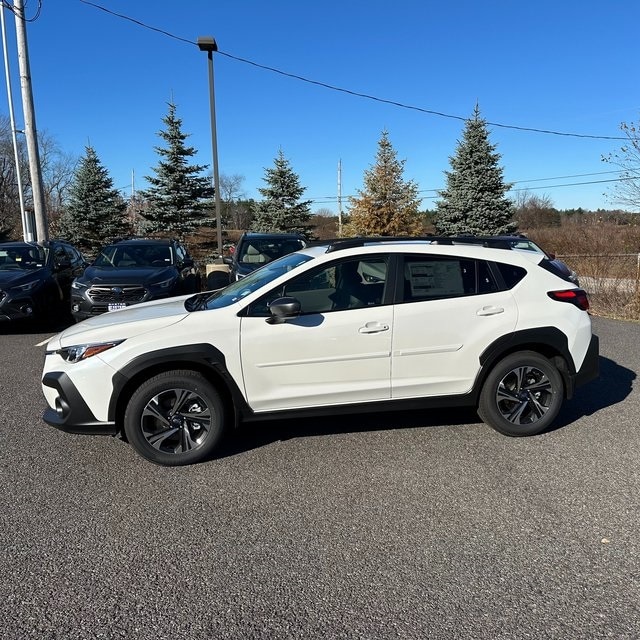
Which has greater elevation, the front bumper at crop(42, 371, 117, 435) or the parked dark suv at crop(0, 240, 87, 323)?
the parked dark suv at crop(0, 240, 87, 323)

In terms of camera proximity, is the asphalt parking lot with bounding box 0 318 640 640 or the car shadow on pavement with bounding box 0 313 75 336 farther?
the car shadow on pavement with bounding box 0 313 75 336

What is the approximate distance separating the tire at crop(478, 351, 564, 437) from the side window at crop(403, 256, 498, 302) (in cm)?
67

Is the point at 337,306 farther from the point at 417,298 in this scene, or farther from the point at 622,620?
the point at 622,620

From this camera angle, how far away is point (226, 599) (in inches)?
94.6

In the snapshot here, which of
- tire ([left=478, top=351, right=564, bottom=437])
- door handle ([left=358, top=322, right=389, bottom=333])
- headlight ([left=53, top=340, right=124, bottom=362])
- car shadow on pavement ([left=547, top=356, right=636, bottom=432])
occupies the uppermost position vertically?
door handle ([left=358, top=322, right=389, bottom=333])

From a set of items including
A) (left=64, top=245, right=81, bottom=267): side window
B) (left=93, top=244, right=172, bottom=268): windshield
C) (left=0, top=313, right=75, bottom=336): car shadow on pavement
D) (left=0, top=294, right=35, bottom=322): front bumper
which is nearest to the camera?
(left=0, top=294, right=35, bottom=322): front bumper

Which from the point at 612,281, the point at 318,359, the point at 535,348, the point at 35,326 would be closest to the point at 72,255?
the point at 35,326

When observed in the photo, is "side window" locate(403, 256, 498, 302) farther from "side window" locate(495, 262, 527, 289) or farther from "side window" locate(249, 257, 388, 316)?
"side window" locate(249, 257, 388, 316)

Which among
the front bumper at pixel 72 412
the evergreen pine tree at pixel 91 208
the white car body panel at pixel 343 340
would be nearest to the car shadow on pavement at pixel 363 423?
the white car body panel at pixel 343 340

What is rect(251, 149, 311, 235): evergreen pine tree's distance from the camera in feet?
94.7

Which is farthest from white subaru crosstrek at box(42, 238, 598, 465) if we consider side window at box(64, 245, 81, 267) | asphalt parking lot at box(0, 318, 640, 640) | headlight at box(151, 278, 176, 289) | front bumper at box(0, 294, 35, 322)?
side window at box(64, 245, 81, 267)

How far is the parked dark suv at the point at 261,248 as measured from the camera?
1038cm

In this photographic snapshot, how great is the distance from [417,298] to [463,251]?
62cm

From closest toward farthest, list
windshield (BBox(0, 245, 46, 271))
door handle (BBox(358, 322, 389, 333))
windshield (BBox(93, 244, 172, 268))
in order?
door handle (BBox(358, 322, 389, 333)) < windshield (BBox(0, 245, 46, 271)) < windshield (BBox(93, 244, 172, 268))
